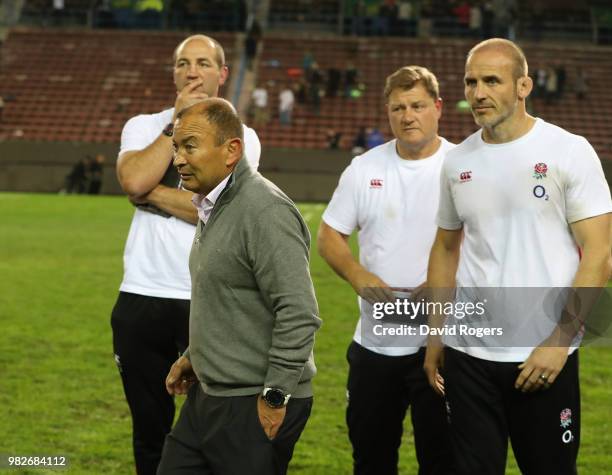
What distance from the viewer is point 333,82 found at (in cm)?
4281

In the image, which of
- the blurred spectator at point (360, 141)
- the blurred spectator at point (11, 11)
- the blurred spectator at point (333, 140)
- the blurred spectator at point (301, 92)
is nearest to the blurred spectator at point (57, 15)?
the blurred spectator at point (11, 11)

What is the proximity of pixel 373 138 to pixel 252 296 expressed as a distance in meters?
32.9

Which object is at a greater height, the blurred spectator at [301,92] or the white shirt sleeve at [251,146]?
the blurred spectator at [301,92]

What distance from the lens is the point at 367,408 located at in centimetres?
534

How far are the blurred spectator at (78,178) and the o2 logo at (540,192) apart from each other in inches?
1272

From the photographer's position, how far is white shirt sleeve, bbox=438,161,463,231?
15.0 feet

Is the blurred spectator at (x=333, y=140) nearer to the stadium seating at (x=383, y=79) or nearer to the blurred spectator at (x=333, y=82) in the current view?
the stadium seating at (x=383, y=79)

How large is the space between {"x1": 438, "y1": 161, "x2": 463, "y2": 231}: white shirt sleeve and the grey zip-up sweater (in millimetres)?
919

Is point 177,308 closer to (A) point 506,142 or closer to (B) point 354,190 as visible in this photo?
(B) point 354,190

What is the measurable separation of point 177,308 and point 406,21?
144 ft

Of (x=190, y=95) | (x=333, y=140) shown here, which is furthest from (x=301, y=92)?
(x=190, y=95)

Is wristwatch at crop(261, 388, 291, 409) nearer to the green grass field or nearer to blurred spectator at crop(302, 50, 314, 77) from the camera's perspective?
the green grass field

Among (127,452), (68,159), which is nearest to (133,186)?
(127,452)

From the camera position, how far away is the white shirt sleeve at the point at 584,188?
4.14m
